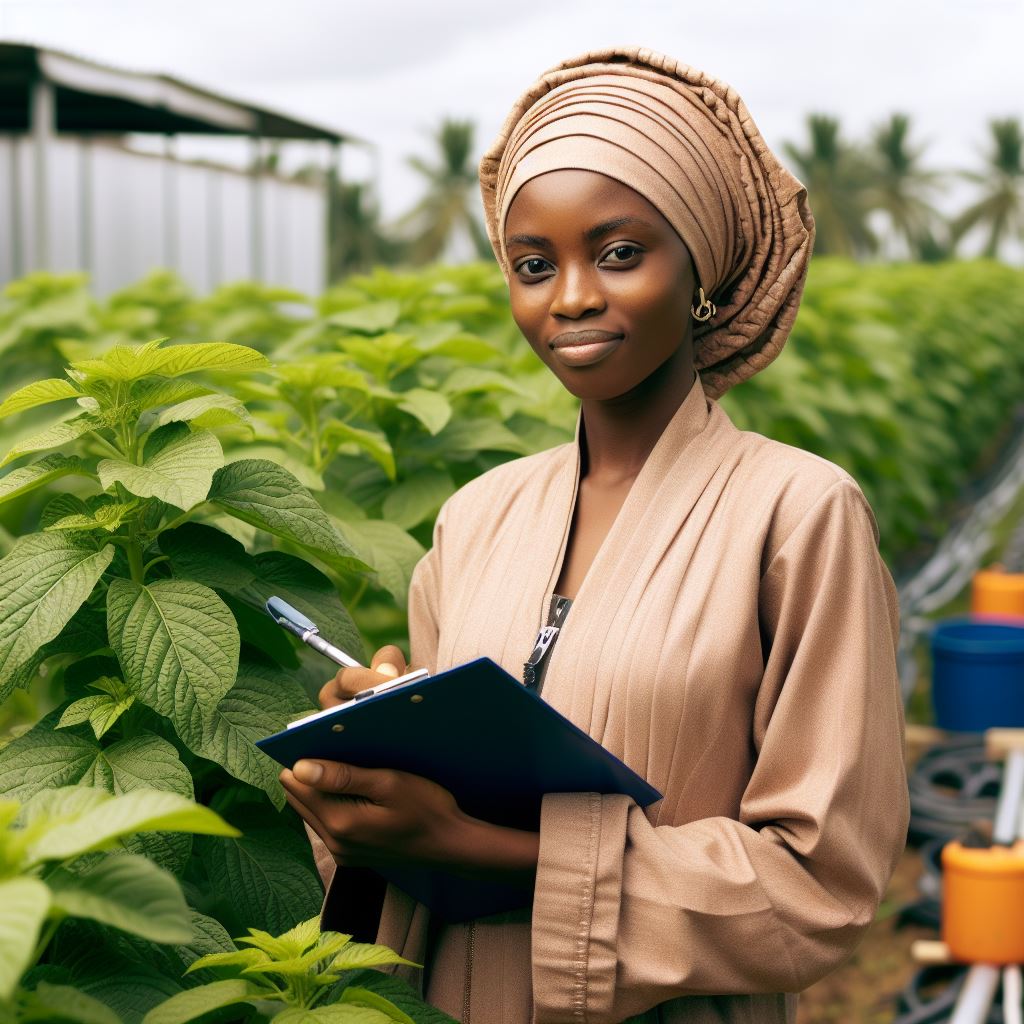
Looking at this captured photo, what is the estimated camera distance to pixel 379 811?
1.43 metres

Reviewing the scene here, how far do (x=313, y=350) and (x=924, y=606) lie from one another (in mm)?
5132

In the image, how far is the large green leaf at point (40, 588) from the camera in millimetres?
1522

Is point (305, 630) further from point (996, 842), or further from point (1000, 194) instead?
point (1000, 194)

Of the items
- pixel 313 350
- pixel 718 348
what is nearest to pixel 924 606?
pixel 313 350

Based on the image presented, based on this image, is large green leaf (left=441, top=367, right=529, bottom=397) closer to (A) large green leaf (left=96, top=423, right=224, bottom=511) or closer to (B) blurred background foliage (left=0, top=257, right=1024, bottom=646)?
(B) blurred background foliage (left=0, top=257, right=1024, bottom=646)

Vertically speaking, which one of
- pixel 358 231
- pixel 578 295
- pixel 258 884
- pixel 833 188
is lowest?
pixel 358 231

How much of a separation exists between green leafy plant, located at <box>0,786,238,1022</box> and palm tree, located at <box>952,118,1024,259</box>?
57646mm

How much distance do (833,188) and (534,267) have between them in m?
54.6

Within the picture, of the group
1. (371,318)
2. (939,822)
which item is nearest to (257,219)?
(939,822)

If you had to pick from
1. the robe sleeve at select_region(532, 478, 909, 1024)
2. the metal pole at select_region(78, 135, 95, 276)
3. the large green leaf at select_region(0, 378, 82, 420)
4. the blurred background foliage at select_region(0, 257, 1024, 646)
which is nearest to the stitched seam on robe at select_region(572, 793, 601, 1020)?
the robe sleeve at select_region(532, 478, 909, 1024)

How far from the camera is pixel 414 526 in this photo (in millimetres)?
2484

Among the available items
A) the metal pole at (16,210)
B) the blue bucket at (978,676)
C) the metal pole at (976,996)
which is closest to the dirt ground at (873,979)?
the metal pole at (976,996)

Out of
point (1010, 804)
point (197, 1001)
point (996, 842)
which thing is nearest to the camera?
point (197, 1001)

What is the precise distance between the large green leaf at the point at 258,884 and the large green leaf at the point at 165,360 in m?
0.55
